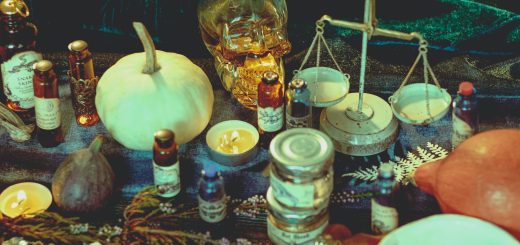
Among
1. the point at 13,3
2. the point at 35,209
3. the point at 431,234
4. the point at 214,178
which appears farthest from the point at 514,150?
the point at 13,3

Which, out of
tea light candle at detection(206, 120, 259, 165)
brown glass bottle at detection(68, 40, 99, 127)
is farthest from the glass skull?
brown glass bottle at detection(68, 40, 99, 127)

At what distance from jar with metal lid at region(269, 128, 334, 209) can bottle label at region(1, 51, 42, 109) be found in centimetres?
54

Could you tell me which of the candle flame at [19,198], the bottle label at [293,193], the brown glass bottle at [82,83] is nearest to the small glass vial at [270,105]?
the bottle label at [293,193]

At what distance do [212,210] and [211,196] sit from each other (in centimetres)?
4

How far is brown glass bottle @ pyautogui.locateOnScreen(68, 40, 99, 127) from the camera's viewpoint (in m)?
1.56

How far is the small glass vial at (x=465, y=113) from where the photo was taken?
1434 millimetres

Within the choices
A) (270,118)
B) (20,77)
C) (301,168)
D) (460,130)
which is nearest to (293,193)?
(301,168)

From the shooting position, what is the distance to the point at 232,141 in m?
1.55

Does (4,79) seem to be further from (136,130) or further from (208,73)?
(208,73)

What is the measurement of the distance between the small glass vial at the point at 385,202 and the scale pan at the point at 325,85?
0.75 ft

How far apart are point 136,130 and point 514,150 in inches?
25.8

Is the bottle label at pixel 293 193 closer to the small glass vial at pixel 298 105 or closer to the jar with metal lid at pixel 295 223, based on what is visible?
the jar with metal lid at pixel 295 223

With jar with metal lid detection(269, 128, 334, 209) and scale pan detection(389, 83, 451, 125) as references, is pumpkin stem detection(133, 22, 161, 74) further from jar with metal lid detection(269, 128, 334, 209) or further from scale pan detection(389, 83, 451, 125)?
scale pan detection(389, 83, 451, 125)

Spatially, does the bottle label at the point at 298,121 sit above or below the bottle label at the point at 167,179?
above
